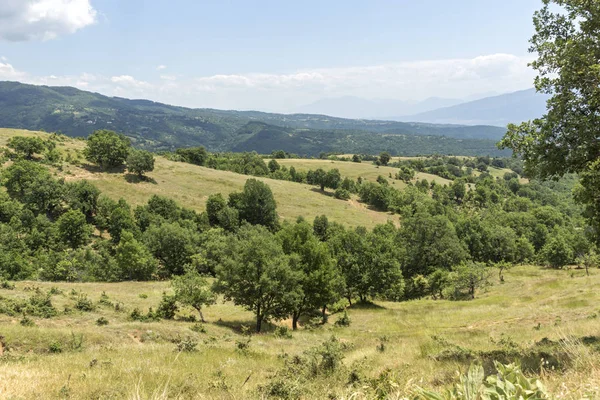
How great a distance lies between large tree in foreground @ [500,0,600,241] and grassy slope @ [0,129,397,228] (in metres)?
89.8

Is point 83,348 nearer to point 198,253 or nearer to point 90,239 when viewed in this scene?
point 198,253

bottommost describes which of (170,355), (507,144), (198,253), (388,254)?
(198,253)

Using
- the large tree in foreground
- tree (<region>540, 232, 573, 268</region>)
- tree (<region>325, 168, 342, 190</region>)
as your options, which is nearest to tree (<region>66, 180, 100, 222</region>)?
tree (<region>325, 168, 342, 190</region>)

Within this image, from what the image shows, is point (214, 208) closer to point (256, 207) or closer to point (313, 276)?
point (256, 207)

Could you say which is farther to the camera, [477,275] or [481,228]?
[481,228]

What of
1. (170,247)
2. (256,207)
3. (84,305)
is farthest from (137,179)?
(84,305)

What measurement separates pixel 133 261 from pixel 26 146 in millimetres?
71538

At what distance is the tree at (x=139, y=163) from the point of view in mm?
106500

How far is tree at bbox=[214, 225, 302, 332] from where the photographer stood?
3020 centimetres

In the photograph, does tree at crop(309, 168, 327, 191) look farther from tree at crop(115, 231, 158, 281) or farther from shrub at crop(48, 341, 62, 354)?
shrub at crop(48, 341, 62, 354)

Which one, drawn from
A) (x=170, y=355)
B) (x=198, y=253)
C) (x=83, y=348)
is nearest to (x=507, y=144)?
(x=170, y=355)

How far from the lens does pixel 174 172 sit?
121250 millimetres

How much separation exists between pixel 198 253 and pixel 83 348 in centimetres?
5542

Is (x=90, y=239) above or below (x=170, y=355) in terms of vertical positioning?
below
